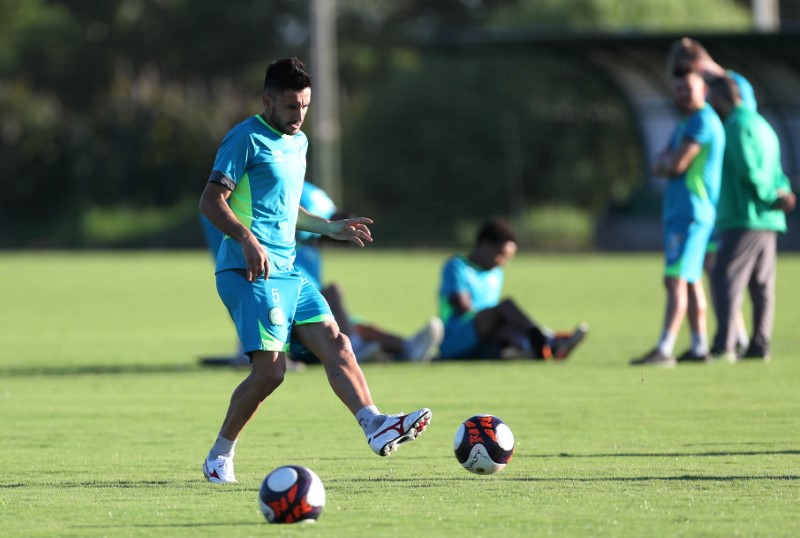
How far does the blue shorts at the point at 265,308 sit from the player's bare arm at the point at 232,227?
6.3 inches

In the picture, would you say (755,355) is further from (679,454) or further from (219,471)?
(219,471)

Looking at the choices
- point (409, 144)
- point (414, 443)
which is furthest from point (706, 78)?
point (409, 144)

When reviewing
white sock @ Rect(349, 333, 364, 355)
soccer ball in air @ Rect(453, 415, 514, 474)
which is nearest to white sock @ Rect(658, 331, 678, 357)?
white sock @ Rect(349, 333, 364, 355)

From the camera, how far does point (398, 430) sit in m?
7.32

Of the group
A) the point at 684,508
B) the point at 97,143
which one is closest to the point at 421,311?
the point at 684,508

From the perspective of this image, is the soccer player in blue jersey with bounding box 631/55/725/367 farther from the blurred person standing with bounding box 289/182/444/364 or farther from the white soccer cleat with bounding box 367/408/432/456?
the white soccer cleat with bounding box 367/408/432/456

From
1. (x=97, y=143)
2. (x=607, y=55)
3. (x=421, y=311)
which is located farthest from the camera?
(x=97, y=143)

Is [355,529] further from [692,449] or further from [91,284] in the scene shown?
[91,284]

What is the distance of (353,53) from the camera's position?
64.1m

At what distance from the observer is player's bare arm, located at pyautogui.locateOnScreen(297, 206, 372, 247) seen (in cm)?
803

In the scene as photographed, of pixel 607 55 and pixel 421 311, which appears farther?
pixel 607 55

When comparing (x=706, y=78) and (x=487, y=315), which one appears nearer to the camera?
(x=706, y=78)

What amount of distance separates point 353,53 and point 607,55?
30.2 metres

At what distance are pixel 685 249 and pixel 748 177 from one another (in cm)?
92
